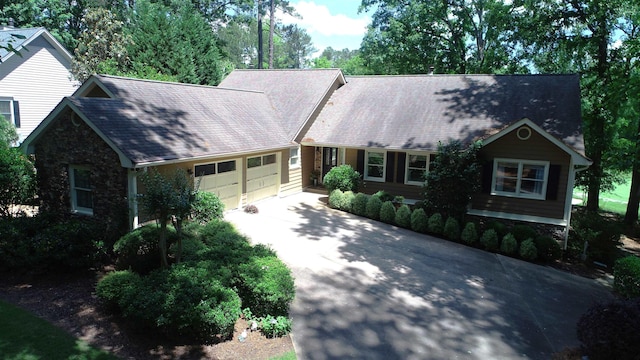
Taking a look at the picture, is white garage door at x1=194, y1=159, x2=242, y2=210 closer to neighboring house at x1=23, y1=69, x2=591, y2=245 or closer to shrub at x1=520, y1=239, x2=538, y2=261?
neighboring house at x1=23, y1=69, x2=591, y2=245

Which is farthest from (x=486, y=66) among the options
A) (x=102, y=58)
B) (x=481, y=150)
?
(x=102, y=58)

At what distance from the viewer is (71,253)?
9750mm

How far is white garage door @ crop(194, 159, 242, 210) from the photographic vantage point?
48.9 ft

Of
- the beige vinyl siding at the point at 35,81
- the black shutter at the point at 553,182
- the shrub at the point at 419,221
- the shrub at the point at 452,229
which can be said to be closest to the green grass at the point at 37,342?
the shrub at the point at 419,221

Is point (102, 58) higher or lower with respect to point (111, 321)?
higher

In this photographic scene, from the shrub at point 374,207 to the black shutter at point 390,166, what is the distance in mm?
2241

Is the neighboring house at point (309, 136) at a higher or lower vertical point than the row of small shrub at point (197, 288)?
higher

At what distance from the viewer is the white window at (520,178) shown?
1570cm

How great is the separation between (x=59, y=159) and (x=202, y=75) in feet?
55.6

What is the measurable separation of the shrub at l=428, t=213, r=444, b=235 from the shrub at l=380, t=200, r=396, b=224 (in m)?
1.54

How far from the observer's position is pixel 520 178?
52.5 feet

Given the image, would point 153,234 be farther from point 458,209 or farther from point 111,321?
point 458,209

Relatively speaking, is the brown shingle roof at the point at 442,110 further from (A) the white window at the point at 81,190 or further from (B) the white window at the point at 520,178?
(A) the white window at the point at 81,190

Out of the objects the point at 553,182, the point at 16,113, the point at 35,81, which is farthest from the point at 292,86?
the point at 16,113
